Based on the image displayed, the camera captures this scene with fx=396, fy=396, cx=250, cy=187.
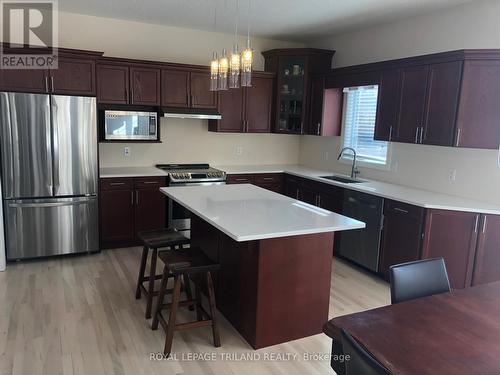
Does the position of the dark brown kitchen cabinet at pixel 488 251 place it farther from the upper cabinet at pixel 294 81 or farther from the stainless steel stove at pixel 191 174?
the stainless steel stove at pixel 191 174

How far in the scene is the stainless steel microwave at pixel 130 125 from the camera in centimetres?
462

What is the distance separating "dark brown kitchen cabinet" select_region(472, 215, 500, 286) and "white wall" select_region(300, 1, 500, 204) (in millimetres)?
390

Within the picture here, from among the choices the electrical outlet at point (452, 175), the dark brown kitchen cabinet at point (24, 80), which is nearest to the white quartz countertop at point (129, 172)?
the dark brown kitchen cabinet at point (24, 80)

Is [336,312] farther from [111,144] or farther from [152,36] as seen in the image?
[152,36]

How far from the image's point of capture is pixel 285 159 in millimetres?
6246

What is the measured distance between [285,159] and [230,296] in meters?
3.49

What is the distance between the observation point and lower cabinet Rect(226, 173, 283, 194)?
5242mm

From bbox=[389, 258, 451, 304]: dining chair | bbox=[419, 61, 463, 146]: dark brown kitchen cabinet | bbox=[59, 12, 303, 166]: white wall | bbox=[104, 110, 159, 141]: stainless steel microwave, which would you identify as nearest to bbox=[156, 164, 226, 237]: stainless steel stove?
bbox=[59, 12, 303, 166]: white wall

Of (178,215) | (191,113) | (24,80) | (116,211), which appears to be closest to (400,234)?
(178,215)

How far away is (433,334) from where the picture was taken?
149 cm

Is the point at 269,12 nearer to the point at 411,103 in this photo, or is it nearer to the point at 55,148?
the point at 411,103

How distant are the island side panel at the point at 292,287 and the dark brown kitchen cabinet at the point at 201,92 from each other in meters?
2.89

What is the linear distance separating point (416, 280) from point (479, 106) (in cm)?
228

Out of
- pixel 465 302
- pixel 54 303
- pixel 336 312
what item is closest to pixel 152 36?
pixel 54 303
